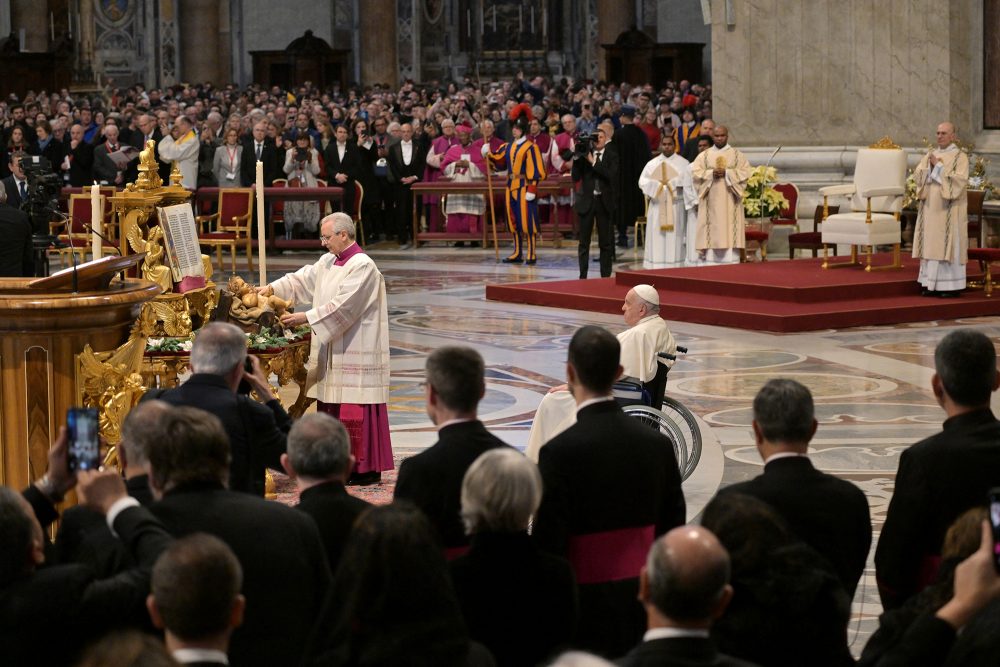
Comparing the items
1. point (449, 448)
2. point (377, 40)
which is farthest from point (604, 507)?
point (377, 40)

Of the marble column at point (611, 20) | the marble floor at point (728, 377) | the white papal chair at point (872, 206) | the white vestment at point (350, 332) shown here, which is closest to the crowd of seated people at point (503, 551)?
the marble floor at point (728, 377)

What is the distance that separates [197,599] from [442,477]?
1.29m

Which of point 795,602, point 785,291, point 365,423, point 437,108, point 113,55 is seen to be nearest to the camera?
point 795,602

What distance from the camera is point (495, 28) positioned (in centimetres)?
3962

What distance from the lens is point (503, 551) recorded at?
11.8 feet

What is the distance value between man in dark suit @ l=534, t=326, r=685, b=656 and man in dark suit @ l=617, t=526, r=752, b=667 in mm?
1310

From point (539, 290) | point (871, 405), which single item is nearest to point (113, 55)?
point (539, 290)

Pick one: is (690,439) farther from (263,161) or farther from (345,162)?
(345,162)

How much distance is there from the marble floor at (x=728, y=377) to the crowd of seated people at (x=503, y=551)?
58.6 inches

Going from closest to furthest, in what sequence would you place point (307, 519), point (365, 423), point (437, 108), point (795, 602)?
point (795, 602)
point (307, 519)
point (365, 423)
point (437, 108)

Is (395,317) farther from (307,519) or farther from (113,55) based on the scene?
(113,55)

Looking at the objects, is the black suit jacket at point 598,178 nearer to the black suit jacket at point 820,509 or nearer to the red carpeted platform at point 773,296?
the red carpeted platform at point 773,296

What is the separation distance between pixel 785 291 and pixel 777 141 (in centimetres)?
562

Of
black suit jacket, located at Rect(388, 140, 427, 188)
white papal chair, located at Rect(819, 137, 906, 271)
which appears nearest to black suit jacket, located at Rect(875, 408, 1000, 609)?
white papal chair, located at Rect(819, 137, 906, 271)
